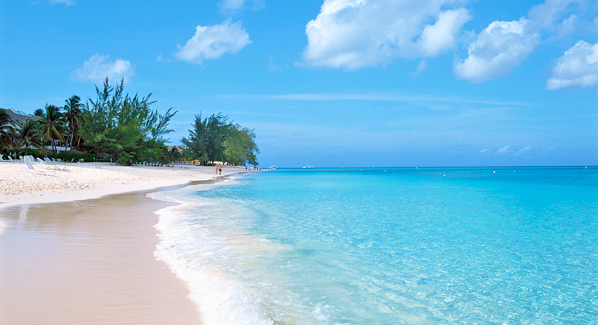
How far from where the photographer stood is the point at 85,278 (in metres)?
4.69

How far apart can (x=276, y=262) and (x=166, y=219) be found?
5.46 metres

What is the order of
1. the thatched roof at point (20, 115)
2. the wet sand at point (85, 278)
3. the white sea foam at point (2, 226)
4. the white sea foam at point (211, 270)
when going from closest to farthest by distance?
the wet sand at point (85, 278) → the white sea foam at point (211, 270) → the white sea foam at point (2, 226) → the thatched roof at point (20, 115)

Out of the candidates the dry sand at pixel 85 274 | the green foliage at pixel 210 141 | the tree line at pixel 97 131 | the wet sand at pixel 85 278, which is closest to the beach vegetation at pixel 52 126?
the tree line at pixel 97 131

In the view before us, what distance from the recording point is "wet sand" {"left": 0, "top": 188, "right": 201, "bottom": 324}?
11.8 feet

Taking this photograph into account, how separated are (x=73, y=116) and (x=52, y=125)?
907cm

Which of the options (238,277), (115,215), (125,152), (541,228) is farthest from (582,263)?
(125,152)

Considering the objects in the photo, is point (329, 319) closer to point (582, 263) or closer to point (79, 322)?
point (79, 322)

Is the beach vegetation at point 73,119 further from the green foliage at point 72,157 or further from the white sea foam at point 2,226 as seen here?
the white sea foam at point 2,226

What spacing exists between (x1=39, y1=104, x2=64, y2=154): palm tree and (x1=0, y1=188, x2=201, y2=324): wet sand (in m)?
49.9

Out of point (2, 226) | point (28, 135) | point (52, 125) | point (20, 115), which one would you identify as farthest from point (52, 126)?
point (2, 226)

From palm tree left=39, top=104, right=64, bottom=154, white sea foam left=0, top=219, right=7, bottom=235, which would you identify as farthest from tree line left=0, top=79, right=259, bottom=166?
white sea foam left=0, top=219, right=7, bottom=235

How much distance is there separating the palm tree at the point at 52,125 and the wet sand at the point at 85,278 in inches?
1963

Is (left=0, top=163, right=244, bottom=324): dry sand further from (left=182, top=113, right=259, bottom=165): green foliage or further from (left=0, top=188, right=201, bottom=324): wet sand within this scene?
(left=182, top=113, right=259, bottom=165): green foliage

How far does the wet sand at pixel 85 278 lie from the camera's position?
3600mm
